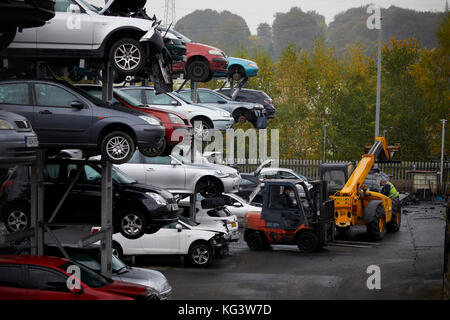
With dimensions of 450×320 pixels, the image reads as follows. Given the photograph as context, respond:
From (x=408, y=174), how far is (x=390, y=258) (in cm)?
2039

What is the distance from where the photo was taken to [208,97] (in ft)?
56.5

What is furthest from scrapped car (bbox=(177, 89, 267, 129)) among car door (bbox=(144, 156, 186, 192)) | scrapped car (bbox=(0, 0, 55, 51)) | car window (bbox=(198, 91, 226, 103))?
scrapped car (bbox=(0, 0, 55, 51))

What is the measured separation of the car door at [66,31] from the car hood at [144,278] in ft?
13.5

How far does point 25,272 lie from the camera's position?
927 centimetres

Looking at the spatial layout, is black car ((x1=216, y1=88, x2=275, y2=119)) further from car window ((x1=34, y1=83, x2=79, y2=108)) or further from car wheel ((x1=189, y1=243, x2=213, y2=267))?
car window ((x1=34, y1=83, x2=79, y2=108))

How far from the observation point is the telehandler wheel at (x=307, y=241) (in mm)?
18188

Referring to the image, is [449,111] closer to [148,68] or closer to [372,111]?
[372,111]

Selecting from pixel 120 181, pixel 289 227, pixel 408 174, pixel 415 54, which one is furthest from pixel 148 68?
pixel 415 54

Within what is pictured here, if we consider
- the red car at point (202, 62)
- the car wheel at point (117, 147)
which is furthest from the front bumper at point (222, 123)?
the car wheel at point (117, 147)

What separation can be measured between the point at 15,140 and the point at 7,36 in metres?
2.14

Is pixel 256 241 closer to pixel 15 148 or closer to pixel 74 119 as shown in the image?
pixel 74 119

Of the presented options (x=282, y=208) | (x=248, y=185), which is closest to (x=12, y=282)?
(x=282, y=208)

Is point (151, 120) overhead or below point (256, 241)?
overhead
